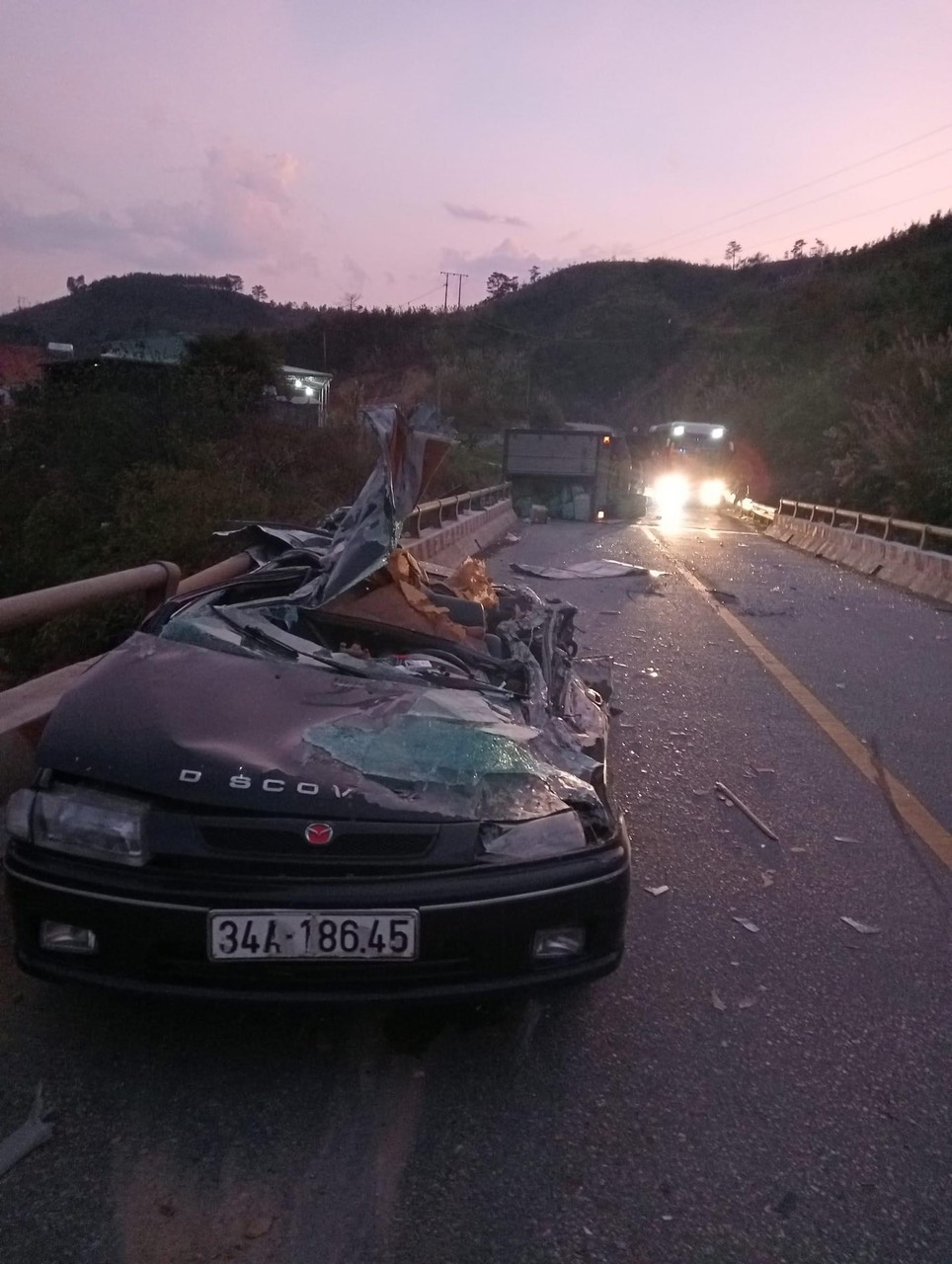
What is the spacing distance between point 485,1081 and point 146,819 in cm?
119

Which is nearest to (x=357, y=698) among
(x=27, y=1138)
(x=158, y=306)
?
(x=27, y=1138)

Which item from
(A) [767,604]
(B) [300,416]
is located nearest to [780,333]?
(B) [300,416]

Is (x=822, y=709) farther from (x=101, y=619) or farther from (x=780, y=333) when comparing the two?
(x=780, y=333)

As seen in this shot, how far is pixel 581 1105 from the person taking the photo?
3.08 metres

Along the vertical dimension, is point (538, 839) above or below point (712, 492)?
above

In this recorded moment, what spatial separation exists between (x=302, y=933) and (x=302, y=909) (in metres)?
0.06

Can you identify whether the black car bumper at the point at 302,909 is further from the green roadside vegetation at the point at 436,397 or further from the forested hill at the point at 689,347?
the forested hill at the point at 689,347

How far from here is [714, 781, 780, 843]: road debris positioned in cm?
545

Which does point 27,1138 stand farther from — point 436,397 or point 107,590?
point 436,397

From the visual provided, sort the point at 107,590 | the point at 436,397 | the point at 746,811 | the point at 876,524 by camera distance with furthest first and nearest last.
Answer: the point at 436,397 < the point at 876,524 < the point at 746,811 < the point at 107,590

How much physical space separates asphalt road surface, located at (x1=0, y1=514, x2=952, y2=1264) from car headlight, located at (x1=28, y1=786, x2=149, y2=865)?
1.40 feet

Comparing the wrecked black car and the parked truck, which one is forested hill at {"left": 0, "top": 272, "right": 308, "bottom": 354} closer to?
the parked truck

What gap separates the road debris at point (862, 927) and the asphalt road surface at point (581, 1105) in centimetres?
2

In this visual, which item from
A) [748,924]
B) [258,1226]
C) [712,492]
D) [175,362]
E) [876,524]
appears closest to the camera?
[258,1226]
